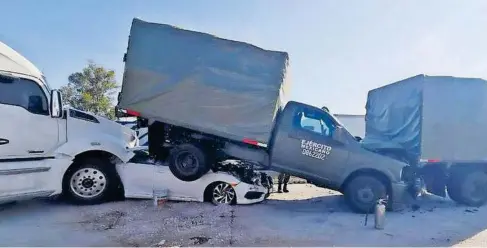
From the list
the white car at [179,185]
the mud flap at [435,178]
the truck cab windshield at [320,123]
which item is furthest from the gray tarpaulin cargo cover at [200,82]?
the mud flap at [435,178]

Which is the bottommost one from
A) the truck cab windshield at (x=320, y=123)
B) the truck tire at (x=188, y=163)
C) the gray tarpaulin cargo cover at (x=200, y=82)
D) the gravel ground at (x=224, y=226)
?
the gravel ground at (x=224, y=226)

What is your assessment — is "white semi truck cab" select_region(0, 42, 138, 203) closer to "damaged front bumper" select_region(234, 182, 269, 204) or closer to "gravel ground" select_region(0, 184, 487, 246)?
"gravel ground" select_region(0, 184, 487, 246)

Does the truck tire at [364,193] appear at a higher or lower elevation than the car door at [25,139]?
lower

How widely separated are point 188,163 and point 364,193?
365 centimetres

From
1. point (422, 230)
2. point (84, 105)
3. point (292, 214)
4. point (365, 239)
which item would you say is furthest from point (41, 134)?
point (84, 105)

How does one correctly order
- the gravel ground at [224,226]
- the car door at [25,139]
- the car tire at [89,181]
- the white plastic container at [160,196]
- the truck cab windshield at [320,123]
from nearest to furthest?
the gravel ground at [224,226] → the car door at [25,139] → the car tire at [89,181] → the white plastic container at [160,196] → the truck cab windshield at [320,123]

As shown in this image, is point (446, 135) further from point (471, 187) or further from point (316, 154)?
point (316, 154)

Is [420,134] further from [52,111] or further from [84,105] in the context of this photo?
[84,105]

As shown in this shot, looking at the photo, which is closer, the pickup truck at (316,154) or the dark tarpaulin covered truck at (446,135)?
the pickup truck at (316,154)

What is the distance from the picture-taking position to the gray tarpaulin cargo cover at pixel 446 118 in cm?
805

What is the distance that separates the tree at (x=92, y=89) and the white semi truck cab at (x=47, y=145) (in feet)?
52.4

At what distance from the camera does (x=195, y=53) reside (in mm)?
7277

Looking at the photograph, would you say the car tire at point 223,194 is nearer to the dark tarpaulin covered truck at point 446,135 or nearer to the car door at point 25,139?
the car door at point 25,139

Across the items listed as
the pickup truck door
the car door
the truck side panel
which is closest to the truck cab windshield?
the pickup truck door
